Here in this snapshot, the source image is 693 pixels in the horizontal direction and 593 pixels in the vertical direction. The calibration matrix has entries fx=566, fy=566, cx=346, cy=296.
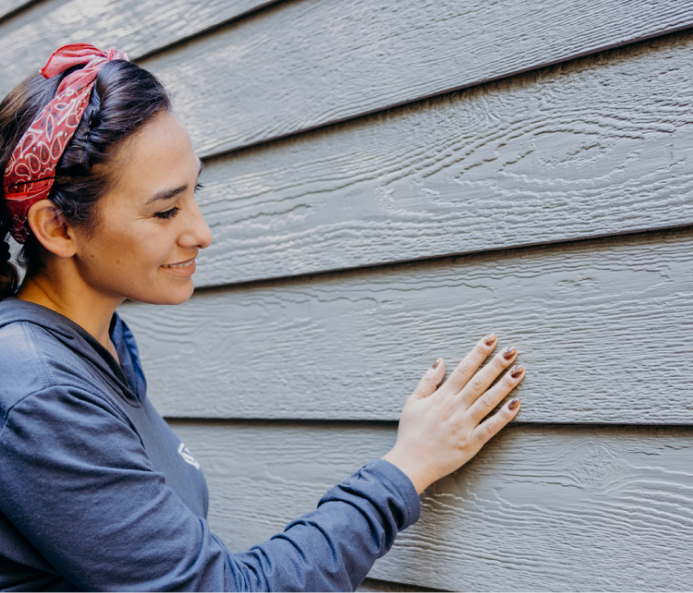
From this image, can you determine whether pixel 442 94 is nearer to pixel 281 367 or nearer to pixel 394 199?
pixel 394 199

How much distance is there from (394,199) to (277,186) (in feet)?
0.90

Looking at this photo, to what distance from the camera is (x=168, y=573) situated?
73 centimetres

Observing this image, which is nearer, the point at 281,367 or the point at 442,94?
the point at 442,94

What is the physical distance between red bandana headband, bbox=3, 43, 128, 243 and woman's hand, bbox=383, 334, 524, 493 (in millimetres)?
692

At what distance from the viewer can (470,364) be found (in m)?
0.96

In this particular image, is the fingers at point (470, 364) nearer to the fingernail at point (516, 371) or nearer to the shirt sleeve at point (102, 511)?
the fingernail at point (516, 371)

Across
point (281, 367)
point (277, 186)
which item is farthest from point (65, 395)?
point (277, 186)

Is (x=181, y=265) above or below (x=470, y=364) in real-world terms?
above

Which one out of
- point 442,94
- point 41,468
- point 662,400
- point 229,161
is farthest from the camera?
point 229,161

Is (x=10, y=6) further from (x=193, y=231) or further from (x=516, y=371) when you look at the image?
(x=516, y=371)

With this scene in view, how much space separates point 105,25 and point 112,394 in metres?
0.97

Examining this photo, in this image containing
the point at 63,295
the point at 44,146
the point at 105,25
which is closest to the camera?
the point at 44,146

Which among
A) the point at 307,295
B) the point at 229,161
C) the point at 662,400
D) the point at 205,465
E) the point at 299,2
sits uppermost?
the point at 299,2

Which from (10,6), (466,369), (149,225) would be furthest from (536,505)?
(10,6)
